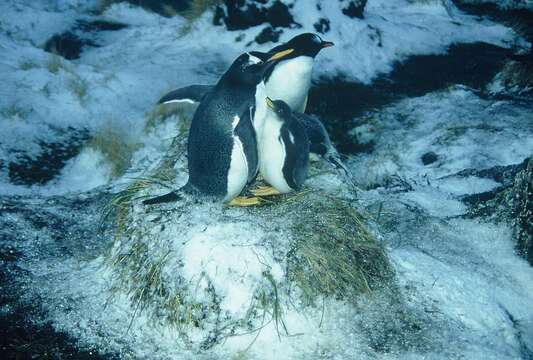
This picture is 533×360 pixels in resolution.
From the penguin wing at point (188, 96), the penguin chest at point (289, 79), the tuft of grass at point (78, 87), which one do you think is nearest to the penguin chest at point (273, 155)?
the penguin wing at point (188, 96)

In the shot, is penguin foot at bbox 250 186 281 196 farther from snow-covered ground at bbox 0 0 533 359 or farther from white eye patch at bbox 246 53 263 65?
white eye patch at bbox 246 53 263 65

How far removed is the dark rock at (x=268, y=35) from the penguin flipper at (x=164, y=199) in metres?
3.67

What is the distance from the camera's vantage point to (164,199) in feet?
10.7

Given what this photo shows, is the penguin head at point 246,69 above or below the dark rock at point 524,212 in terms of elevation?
above

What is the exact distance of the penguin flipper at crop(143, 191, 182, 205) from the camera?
3239 mm

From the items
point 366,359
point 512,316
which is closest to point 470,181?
point 512,316

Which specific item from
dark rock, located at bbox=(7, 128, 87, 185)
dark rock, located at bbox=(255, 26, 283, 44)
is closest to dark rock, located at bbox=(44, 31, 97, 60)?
dark rock, located at bbox=(7, 128, 87, 185)

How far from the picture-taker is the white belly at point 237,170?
10.3 ft

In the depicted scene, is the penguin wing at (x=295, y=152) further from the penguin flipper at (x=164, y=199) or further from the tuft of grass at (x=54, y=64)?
the tuft of grass at (x=54, y=64)

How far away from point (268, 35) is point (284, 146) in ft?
11.3

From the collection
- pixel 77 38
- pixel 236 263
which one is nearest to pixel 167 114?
pixel 77 38

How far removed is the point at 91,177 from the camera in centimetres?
483

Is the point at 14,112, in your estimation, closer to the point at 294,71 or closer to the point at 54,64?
the point at 54,64

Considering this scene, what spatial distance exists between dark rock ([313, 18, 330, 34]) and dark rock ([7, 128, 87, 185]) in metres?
3.27
